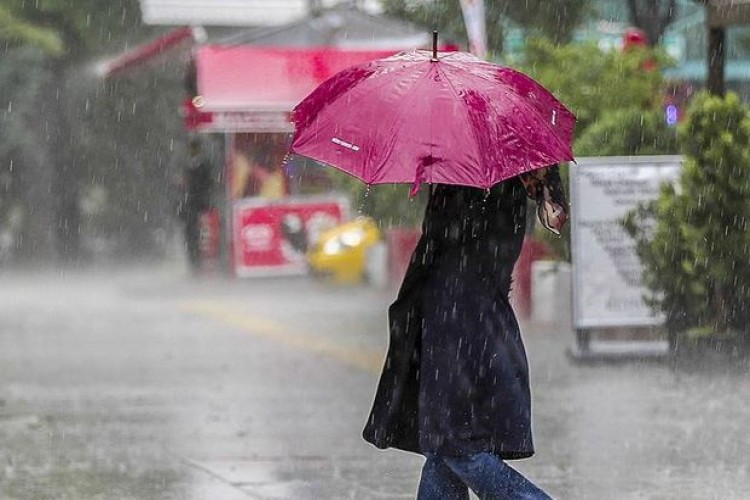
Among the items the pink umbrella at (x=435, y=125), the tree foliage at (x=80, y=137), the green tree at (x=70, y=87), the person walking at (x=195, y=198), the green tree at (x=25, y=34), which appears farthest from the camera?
the tree foliage at (x=80, y=137)

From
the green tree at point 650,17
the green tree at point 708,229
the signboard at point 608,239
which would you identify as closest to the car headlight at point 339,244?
the green tree at point 650,17

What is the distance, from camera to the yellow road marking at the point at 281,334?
1257 centimetres

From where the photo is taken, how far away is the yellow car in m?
20.2

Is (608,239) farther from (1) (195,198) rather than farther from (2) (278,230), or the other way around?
(1) (195,198)

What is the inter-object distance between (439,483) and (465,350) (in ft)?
1.69

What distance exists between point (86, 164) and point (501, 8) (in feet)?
26.7

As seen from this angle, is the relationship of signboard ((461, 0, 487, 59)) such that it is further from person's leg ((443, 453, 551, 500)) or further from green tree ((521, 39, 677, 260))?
person's leg ((443, 453, 551, 500))

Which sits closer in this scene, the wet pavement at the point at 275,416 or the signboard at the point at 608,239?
the wet pavement at the point at 275,416

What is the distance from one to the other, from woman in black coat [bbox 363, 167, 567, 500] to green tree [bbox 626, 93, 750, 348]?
5.82m

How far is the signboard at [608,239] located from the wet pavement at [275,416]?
0.43m

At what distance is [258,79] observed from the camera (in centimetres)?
2178

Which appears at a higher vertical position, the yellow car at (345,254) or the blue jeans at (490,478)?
the yellow car at (345,254)

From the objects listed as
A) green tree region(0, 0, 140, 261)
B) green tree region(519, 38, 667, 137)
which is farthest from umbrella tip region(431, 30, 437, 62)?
Answer: green tree region(0, 0, 140, 261)

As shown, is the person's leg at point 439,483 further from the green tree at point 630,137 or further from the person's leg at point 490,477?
the green tree at point 630,137
